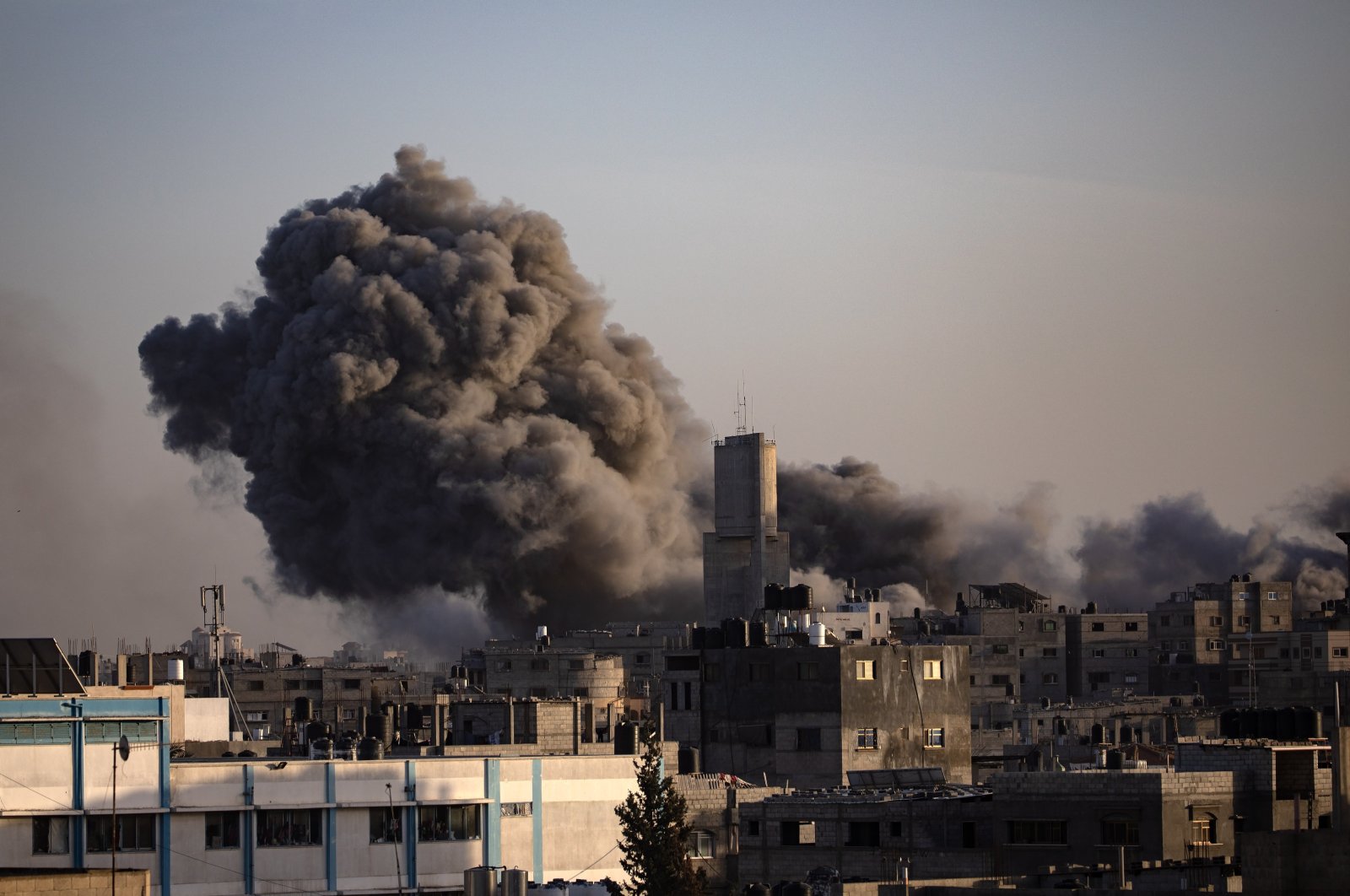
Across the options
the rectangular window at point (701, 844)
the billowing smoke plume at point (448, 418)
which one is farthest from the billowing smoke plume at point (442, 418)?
the rectangular window at point (701, 844)

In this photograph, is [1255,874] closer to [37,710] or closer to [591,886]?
[591,886]

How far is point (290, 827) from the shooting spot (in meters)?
35.8

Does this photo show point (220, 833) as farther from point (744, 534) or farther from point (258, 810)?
point (744, 534)

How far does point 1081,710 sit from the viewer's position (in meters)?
77.8

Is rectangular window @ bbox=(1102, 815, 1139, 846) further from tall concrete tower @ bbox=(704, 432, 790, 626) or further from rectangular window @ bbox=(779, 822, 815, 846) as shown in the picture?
tall concrete tower @ bbox=(704, 432, 790, 626)

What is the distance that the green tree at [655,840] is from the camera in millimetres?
36125

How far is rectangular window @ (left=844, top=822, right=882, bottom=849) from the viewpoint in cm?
3991

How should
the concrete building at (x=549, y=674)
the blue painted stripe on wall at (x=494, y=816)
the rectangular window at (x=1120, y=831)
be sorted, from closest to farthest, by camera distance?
the rectangular window at (x=1120, y=831), the blue painted stripe on wall at (x=494, y=816), the concrete building at (x=549, y=674)

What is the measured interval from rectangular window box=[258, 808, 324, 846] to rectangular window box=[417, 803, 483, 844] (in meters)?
1.39

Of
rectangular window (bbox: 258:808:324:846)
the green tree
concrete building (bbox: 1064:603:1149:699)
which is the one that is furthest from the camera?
concrete building (bbox: 1064:603:1149:699)

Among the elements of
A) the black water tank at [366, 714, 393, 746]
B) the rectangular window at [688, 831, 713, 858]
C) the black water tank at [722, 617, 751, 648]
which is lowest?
the rectangular window at [688, 831, 713, 858]

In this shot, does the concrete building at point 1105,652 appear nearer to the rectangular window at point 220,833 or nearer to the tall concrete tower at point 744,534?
the tall concrete tower at point 744,534

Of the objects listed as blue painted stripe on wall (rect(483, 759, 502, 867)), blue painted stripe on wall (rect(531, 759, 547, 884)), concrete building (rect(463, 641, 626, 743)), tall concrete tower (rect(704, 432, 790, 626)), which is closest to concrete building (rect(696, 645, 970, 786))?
blue painted stripe on wall (rect(531, 759, 547, 884))

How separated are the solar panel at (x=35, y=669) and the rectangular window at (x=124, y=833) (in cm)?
165
